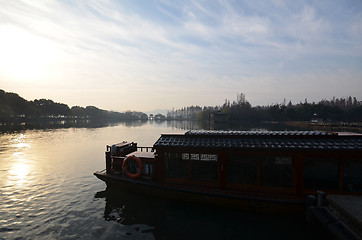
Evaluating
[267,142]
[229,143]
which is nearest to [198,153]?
[229,143]

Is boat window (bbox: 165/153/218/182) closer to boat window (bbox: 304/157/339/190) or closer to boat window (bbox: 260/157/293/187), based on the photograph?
boat window (bbox: 260/157/293/187)

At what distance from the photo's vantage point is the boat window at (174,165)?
10742 millimetres

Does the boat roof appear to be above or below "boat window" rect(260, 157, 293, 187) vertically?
above

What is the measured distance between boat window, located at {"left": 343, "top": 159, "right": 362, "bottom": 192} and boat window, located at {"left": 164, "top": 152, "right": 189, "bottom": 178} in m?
7.48

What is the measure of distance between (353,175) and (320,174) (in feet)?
4.10

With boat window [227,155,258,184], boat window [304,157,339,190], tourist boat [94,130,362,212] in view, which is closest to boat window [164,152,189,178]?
tourist boat [94,130,362,212]

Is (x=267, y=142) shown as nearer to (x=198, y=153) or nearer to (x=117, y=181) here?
(x=198, y=153)

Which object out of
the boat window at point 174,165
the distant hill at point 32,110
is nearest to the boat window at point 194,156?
the boat window at point 174,165

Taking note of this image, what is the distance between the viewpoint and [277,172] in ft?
31.3

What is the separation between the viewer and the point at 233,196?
9375 mm

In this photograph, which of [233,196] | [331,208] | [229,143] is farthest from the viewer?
A: [229,143]

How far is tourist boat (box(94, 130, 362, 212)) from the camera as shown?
8961 millimetres

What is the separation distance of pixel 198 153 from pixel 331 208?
599cm

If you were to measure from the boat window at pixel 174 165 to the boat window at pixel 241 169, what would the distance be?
7.75 feet
